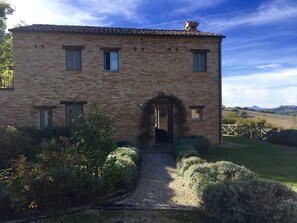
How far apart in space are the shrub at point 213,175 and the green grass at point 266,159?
2439 mm

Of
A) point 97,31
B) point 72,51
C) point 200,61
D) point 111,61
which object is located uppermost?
point 97,31

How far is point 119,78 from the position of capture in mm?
16344

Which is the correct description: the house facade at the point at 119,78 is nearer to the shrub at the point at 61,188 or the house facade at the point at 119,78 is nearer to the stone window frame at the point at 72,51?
the stone window frame at the point at 72,51

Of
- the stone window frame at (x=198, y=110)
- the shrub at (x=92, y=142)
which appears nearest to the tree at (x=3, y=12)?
the stone window frame at (x=198, y=110)

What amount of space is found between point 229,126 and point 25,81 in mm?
18796

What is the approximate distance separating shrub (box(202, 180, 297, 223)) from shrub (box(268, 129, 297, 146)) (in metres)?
13.7

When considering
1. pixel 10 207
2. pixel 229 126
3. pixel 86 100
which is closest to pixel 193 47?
pixel 86 100

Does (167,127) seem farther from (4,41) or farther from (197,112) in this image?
(4,41)

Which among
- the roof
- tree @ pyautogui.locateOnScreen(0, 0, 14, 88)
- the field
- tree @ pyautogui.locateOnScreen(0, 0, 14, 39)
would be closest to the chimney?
the roof

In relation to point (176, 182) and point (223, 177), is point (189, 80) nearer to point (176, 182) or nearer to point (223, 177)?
point (176, 182)

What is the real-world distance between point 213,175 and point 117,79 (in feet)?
35.1

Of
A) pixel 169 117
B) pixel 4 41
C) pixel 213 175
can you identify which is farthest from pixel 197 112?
pixel 4 41

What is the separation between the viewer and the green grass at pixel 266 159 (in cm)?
963

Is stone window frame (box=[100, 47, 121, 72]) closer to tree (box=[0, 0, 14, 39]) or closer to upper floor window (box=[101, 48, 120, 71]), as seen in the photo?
upper floor window (box=[101, 48, 120, 71])
